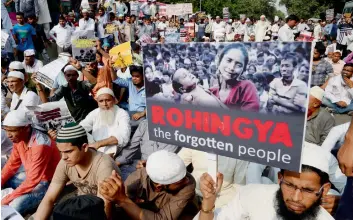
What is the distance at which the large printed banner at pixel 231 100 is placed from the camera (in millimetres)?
1872

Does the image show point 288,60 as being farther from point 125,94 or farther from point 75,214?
point 125,94

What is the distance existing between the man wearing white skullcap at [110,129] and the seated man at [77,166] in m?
1.19

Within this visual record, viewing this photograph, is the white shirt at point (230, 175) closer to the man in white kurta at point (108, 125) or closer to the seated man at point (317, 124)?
the seated man at point (317, 124)

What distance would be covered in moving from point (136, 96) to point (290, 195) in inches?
139

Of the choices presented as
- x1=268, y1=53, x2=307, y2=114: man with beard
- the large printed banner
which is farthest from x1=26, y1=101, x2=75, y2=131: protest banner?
x1=268, y1=53, x2=307, y2=114: man with beard

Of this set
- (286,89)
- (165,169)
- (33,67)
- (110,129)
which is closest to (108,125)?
(110,129)

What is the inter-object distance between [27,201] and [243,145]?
233 cm

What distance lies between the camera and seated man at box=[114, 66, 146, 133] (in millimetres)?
5016

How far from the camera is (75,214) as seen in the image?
2041 mm

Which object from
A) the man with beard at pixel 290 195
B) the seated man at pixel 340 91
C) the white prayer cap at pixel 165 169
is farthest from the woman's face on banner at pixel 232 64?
the seated man at pixel 340 91

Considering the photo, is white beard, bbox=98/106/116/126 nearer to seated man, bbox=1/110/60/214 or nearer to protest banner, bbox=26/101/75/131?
protest banner, bbox=26/101/75/131

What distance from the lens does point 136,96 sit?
5402 millimetres

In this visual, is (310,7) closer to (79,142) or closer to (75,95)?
(75,95)

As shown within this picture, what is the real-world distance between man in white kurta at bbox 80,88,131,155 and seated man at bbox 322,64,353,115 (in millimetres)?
3849
